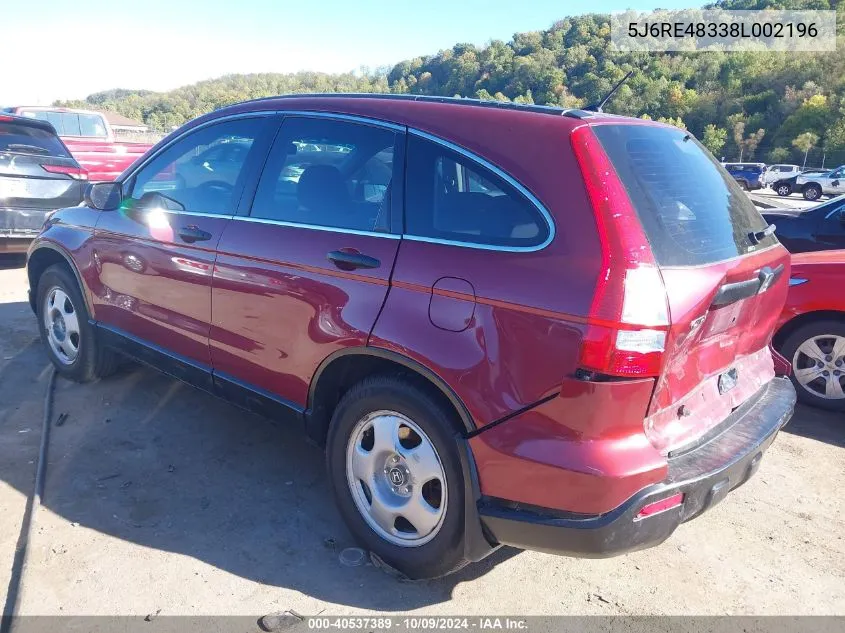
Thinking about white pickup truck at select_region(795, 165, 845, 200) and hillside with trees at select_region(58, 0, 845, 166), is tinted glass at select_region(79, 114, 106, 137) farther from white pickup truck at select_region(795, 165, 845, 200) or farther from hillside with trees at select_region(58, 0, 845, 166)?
white pickup truck at select_region(795, 165, 845, 200)

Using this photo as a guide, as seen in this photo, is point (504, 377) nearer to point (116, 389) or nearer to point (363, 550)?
point (363, 550)

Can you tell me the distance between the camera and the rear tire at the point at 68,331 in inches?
167

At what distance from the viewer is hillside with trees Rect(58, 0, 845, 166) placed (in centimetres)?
4750

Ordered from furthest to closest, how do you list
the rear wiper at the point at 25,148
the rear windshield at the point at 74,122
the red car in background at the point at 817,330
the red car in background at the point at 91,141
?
the rear windshield at the point at 74,122 → the red car in background at the point at 91,141 → the rear wiper at the point at 25,148 → the red car in background at the point at 817,330

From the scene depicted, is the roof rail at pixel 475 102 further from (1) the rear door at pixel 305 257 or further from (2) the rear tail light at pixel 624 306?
(2) the rear tail light at pixel 624 306

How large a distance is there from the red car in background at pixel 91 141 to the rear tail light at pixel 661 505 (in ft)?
33.5

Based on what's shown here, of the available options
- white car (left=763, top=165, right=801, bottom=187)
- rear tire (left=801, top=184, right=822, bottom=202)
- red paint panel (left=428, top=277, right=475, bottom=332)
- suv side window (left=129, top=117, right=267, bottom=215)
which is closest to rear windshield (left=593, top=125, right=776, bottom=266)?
red paint panel (left=428, top=277, right=475, bottom=332)

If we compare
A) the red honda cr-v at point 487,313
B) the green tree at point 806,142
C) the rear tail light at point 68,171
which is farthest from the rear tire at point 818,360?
the green tree at point 806,142

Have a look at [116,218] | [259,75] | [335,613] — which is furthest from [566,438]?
[259,75]

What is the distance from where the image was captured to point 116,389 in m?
4.41

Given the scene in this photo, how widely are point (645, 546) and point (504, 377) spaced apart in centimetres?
77

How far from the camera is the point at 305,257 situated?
275cm

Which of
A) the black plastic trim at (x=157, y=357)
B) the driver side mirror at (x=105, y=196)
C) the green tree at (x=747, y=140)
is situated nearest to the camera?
the black plastic trim at (x=157, y=357)

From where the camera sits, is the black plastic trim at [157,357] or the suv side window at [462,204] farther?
the black plastic trim at [157,357]
